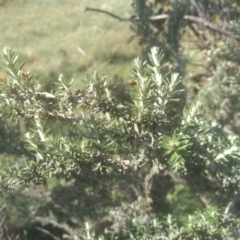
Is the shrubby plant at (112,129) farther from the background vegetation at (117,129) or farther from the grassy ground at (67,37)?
the grassy ground at (67,37)

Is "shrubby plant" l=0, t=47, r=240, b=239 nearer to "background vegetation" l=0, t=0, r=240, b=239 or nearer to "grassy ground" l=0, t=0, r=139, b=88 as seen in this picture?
"background vegetation" l=0, t=0, r=240, b=239

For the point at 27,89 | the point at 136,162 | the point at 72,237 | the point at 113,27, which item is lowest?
the point at 72,237

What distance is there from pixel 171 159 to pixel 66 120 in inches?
14.2

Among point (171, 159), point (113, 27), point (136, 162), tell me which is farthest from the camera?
point (113, 27)

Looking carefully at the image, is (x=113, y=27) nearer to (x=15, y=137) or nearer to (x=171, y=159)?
(x=15, y=137)

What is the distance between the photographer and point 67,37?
233 inches

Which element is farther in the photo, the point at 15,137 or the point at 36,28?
the point at 36,28

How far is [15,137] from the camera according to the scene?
253 centimetres

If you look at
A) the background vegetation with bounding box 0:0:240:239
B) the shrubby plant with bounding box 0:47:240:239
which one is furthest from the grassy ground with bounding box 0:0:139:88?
the shrubby plant with bounding box 0:47:240:239

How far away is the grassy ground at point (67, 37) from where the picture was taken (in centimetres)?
533

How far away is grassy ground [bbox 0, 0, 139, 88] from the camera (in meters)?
5.33

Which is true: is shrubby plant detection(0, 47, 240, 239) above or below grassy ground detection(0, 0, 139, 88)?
above

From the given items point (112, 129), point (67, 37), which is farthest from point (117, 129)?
point (67, 37)

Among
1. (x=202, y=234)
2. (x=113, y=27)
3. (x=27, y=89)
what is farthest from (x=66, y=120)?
(x=113, y=27)
